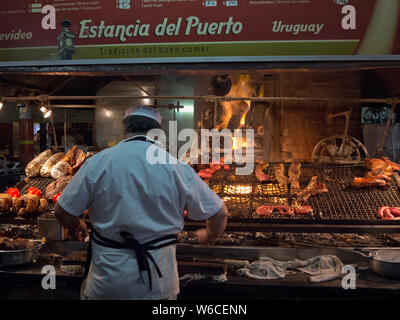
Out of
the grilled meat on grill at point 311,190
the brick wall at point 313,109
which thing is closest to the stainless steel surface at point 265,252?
the grilled meat on grill at point 311,190

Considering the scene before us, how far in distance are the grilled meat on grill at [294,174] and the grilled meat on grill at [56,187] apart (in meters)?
3.88

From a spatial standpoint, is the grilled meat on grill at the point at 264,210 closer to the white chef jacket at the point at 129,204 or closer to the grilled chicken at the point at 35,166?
the white chef jacket at the point at 129,204

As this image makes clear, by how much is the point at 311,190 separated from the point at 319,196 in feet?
0.64

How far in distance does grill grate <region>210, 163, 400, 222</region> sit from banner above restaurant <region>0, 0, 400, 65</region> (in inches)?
88.5

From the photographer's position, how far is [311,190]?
5355 millimetres

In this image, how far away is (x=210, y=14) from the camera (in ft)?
11.6

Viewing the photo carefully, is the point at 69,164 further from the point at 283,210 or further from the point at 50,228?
the point at 283,210

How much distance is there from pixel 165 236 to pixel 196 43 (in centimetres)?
209

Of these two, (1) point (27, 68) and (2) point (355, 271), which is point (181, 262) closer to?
Answer: (2) point (355, 271)

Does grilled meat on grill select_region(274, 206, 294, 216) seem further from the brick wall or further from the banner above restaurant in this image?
the brick wall

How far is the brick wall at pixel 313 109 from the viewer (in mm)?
8312

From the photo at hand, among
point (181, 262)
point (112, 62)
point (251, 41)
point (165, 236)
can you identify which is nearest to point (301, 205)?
point (181, 262)

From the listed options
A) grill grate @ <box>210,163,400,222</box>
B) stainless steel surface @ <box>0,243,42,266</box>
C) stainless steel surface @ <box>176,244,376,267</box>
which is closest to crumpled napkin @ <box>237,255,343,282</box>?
stainless steel surface @ <box>176,244,376,267</box>

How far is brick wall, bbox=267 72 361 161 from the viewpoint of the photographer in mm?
A: 8312
